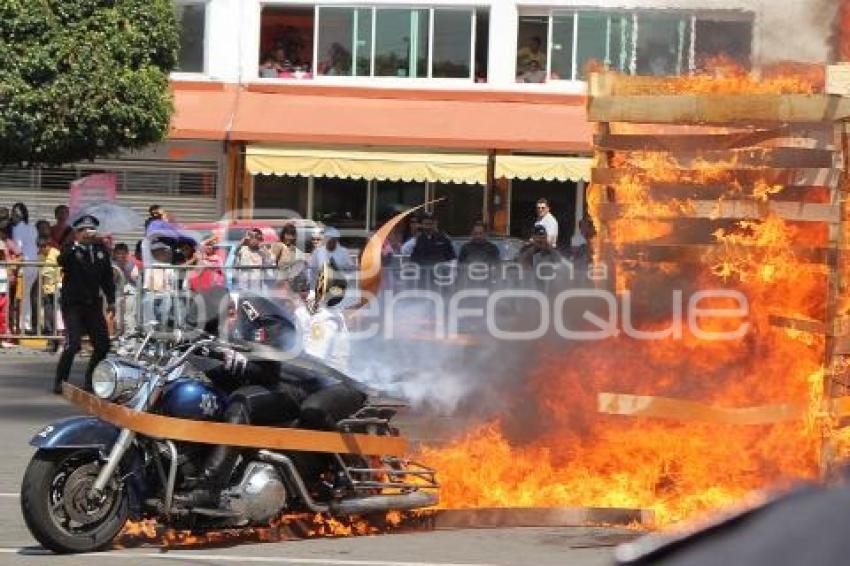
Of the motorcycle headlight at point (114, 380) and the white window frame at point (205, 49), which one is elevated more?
the white window frame at point (205, 49)

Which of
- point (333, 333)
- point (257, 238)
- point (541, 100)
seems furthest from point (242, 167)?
point (333, 333)

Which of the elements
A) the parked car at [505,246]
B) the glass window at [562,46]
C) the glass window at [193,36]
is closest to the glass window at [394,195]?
the glass window at [562,46]

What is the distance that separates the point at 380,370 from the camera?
29.2ft

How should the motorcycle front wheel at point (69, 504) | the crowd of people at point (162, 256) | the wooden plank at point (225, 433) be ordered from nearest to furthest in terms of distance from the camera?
the motorcycle front wheel at point (69, 504), the wooden plank at point (225, 433), the crowd of people at point (162, 256)

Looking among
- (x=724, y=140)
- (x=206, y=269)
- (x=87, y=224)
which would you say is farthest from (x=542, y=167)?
(x=724, y=140)

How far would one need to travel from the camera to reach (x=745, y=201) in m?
8.66

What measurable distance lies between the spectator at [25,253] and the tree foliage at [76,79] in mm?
1639

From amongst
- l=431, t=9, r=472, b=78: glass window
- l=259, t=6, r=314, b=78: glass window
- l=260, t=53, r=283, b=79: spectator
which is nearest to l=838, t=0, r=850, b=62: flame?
l=431, t=9, r=472, b=78: glass window

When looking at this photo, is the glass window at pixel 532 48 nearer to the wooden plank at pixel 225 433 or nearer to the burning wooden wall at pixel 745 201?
the burning wooden wall at pixel 745 201

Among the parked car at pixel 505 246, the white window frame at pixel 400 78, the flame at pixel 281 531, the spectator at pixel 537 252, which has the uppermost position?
the white window frame at pixel 400 78

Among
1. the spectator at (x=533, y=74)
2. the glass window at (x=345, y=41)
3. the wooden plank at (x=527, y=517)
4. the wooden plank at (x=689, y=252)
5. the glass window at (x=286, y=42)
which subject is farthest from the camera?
the glass window at (x=286, y=42)

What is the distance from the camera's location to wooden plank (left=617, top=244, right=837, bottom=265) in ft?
27.7

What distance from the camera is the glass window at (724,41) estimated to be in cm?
989

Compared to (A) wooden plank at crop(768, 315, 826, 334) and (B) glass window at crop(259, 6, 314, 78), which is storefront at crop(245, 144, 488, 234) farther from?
(A) wooden plank at crop(768, 315, 826, 334)
